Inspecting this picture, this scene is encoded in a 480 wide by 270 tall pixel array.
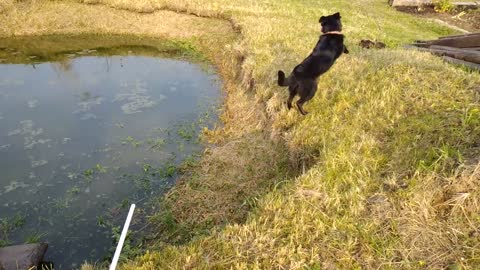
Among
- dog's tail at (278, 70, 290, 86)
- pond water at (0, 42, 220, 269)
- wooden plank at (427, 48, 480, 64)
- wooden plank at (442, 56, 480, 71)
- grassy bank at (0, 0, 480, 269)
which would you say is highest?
dog's tail at (278, 70, 290, 86)

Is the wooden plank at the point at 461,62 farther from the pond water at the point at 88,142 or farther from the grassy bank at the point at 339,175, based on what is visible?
the pond water at the point at 88,142

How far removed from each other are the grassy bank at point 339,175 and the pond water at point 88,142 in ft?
3.15

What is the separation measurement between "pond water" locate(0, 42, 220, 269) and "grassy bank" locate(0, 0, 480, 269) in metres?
0.96

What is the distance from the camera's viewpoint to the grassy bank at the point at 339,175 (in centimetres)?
410

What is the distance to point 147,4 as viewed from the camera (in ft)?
53.9

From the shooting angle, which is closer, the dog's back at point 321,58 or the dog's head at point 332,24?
the dog's back at point 321,58

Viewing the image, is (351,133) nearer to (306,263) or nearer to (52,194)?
(306,263)

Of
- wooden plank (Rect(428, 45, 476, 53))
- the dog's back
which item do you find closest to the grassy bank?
the dog's back

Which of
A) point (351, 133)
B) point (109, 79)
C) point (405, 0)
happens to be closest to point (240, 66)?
point (109, 79)

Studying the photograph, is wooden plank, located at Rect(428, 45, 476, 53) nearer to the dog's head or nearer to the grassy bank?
the grassy bank

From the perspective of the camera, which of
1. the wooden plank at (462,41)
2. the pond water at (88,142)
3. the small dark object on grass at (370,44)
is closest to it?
the pond water at (88,142)

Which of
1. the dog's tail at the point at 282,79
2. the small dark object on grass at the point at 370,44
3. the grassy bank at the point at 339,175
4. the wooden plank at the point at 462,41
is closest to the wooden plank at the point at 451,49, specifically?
the wooden plank at the point at 462,41

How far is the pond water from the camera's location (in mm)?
6137

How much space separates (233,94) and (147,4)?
8511 mm
